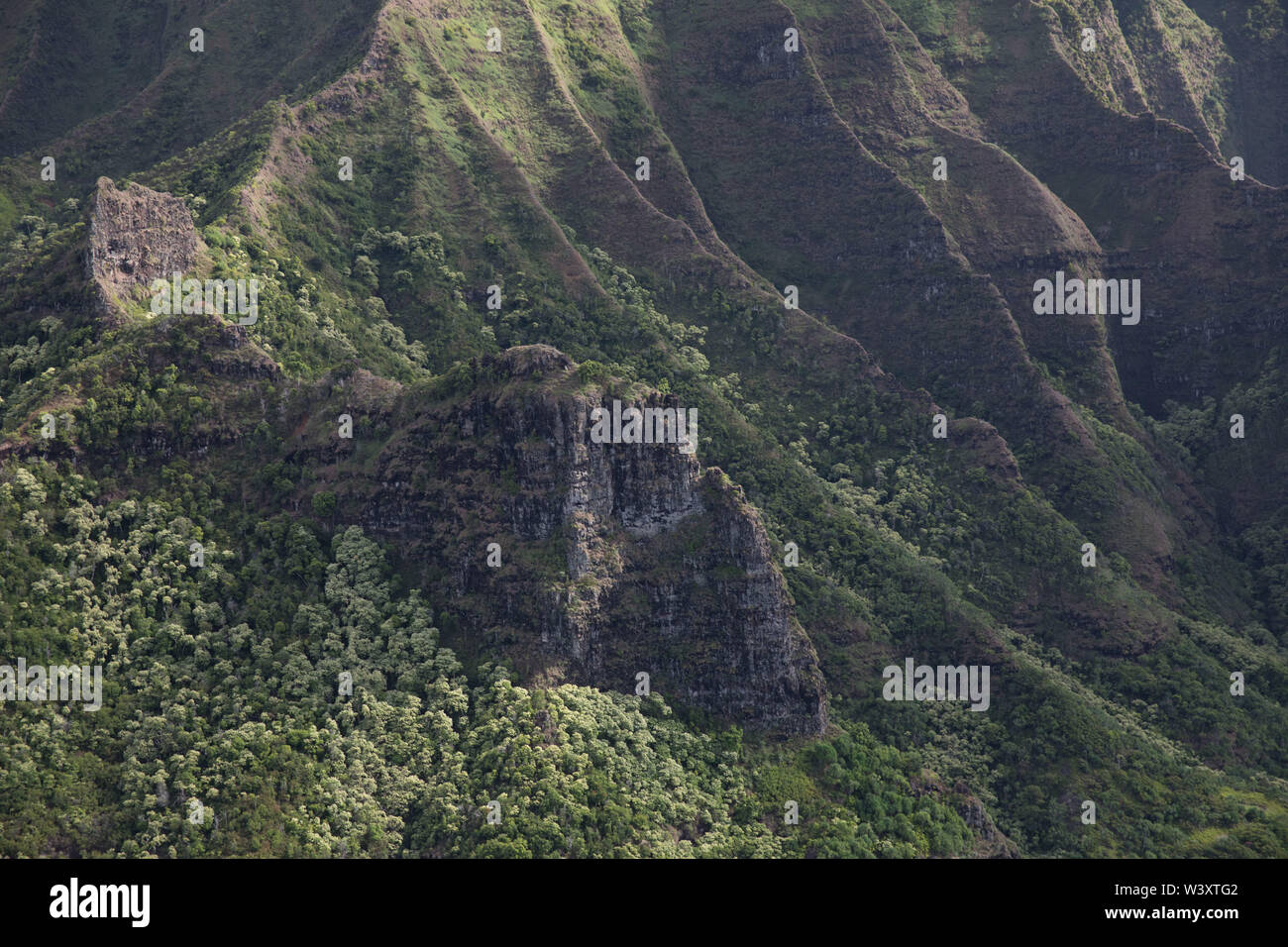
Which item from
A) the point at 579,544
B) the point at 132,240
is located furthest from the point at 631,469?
the point at 132,240

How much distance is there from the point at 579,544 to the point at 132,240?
4354 centimetres

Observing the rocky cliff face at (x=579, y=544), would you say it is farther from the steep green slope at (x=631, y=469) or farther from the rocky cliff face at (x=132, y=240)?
the rocky cliff face at (x=132, y=240)

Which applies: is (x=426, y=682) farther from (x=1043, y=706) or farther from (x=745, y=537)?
(x=1043, y=706)

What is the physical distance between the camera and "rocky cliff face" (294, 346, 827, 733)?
403 feet

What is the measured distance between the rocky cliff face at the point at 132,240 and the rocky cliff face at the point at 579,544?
66.9 feet

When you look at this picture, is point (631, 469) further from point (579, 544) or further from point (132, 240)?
point (132, 240)

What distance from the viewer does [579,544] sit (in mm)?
123000

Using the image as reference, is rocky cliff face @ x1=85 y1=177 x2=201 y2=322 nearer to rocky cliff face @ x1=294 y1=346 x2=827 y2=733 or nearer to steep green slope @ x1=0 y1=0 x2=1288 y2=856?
steep green slope @ x1=0 y1=0 x2=1288 y2=856

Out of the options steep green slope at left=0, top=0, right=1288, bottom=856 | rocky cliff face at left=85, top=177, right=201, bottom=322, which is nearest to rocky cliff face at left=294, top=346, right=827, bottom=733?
steep green slope at left=0, top=0, right=1288, bottom=856

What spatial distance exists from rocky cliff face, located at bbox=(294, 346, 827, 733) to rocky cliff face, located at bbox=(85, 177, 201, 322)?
20383mm

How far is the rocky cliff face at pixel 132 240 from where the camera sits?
135 metres

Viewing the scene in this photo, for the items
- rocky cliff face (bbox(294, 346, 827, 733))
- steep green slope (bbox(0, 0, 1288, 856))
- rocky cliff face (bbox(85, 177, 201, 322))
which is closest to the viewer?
steep green slope (bbox(0, 0, 1288, 856))

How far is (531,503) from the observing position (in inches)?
4845

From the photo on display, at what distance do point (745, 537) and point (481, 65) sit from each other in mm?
76733
